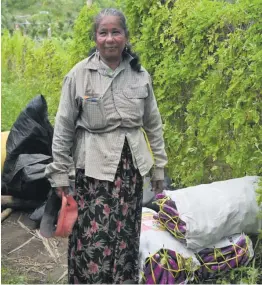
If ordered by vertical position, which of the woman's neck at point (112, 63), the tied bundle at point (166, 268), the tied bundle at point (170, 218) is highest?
the woman's neck at point (112, 63)

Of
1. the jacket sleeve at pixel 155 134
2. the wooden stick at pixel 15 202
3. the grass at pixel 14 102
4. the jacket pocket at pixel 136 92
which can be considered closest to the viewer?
the jacket pocket at pixel 136 92

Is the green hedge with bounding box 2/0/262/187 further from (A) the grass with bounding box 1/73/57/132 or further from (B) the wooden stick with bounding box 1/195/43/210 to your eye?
(A) the grass with bounding box 1/73/57/132

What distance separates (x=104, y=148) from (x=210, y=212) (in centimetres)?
99

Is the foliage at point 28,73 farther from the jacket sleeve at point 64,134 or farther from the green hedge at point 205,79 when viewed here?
the jacket sleeve at point 64,134

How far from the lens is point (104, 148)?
135 inches

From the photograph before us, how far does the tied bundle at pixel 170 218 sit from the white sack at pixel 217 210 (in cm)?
4

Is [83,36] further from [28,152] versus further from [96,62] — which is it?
[96,62]

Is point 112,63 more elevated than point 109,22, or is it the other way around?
point 109,22

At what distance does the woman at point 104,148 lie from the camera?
3371 millimetres

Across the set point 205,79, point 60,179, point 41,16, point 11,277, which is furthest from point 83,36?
point 41,16

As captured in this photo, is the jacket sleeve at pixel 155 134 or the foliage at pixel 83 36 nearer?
the jacket sleeve at pixel 155 134

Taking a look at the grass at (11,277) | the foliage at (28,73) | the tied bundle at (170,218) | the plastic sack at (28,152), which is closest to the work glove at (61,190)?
the tied bundle at (170,218)

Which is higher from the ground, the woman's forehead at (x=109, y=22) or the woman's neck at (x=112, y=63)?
the woman's forehead at (x=109, y=22)

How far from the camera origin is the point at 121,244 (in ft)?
11.7
